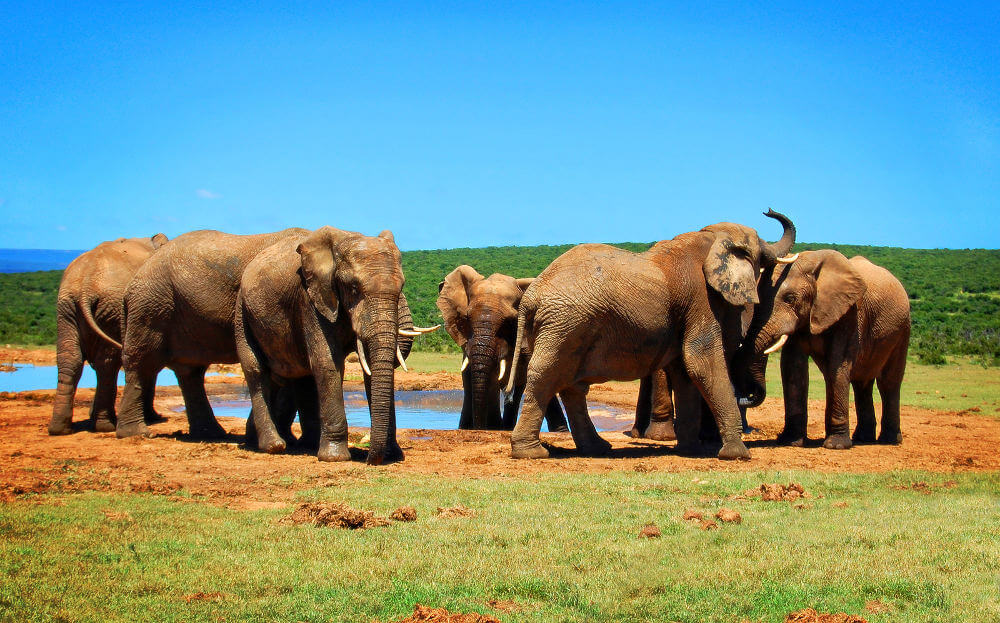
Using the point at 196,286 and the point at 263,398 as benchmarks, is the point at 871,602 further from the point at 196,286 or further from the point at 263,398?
the point at 196,286

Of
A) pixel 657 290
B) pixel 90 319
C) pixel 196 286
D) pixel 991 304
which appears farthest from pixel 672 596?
pixel 991 304

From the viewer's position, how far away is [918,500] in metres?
10.0

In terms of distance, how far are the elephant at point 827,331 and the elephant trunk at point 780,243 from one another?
236 mm

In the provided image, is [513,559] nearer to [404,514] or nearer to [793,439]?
[404,514]

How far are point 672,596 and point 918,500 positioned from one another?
4478 mm

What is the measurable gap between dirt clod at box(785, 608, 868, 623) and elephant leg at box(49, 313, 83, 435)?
12725 millimetres

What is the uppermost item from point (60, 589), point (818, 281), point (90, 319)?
point (818, 281)

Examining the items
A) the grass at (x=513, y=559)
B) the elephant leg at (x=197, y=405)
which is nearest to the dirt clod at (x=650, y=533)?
the grass at (x=513, y=559)

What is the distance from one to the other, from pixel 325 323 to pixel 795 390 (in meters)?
6.86

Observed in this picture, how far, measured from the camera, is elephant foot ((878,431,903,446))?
15477 mm

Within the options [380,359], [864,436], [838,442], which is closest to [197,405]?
[380,359]

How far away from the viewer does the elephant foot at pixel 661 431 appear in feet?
54.5

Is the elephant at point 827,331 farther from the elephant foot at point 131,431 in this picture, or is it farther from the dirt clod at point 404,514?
the elephant foot at point 131,431

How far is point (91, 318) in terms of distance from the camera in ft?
52.1
